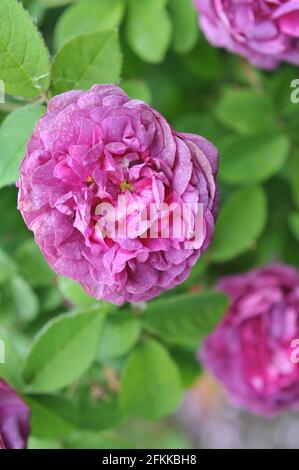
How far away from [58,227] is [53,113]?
7 centimetres

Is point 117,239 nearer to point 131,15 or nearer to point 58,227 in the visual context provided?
point 58,227

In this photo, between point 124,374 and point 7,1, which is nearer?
point 7,1

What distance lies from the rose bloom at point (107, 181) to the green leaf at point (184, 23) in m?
0.27

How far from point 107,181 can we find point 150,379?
1.00 feet

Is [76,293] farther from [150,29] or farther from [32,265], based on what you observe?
[150,29]

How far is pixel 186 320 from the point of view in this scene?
26.4 inches

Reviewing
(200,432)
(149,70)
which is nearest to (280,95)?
(149,70)

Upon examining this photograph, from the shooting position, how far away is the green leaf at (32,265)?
0.70 meters

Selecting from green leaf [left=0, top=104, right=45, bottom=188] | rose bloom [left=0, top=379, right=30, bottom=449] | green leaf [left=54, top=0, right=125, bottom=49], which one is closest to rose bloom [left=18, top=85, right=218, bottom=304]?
green leaf [left=0, top=104, right=45, bottom=188]

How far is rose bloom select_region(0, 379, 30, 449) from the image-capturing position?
553mm

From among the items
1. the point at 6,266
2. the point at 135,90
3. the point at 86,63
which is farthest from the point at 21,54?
the point at 6,266

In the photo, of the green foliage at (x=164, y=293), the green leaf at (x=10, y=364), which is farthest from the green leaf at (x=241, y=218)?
the green leaf at (x=10, y=364)
